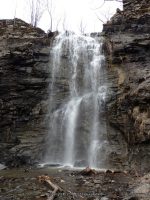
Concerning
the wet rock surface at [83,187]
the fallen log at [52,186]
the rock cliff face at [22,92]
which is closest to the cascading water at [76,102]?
the rock cliff face at [22,92]

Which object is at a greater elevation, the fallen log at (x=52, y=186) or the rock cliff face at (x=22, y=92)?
the rock cliff face at (x=22, y=92)

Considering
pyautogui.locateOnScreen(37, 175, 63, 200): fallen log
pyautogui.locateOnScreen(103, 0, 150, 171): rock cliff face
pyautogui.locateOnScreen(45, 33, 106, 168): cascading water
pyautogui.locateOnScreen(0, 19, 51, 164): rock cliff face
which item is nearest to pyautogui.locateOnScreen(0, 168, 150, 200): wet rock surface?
pyautogui.locateOnScreen(37, 175, 63, 200): fallen log

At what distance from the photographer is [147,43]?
21.5 metres

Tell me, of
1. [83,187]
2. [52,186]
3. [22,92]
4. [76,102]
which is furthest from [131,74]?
[52,186]

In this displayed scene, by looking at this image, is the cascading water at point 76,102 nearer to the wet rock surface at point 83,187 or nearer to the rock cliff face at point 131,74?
the rock cliff face at point 131,74

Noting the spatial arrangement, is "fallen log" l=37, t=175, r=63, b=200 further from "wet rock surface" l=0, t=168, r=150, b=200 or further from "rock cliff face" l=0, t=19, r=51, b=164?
"rock cliff face" l=0, t=19, r=51, b=164

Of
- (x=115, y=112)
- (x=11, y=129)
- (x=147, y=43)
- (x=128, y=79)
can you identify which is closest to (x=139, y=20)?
(x=147, y=43)

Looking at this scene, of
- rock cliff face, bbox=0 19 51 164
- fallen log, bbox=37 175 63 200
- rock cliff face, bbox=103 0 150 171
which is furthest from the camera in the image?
rock cliff face, bbox=0 19 51 164

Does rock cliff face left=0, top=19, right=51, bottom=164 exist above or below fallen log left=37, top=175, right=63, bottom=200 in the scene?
above

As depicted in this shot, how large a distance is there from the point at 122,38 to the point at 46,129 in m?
7.21

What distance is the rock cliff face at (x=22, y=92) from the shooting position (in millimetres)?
21812

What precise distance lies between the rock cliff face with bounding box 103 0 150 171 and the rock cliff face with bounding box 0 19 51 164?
421cm

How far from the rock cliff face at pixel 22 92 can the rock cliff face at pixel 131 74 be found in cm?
421

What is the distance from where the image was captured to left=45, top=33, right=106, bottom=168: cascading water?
20062 millimetres
